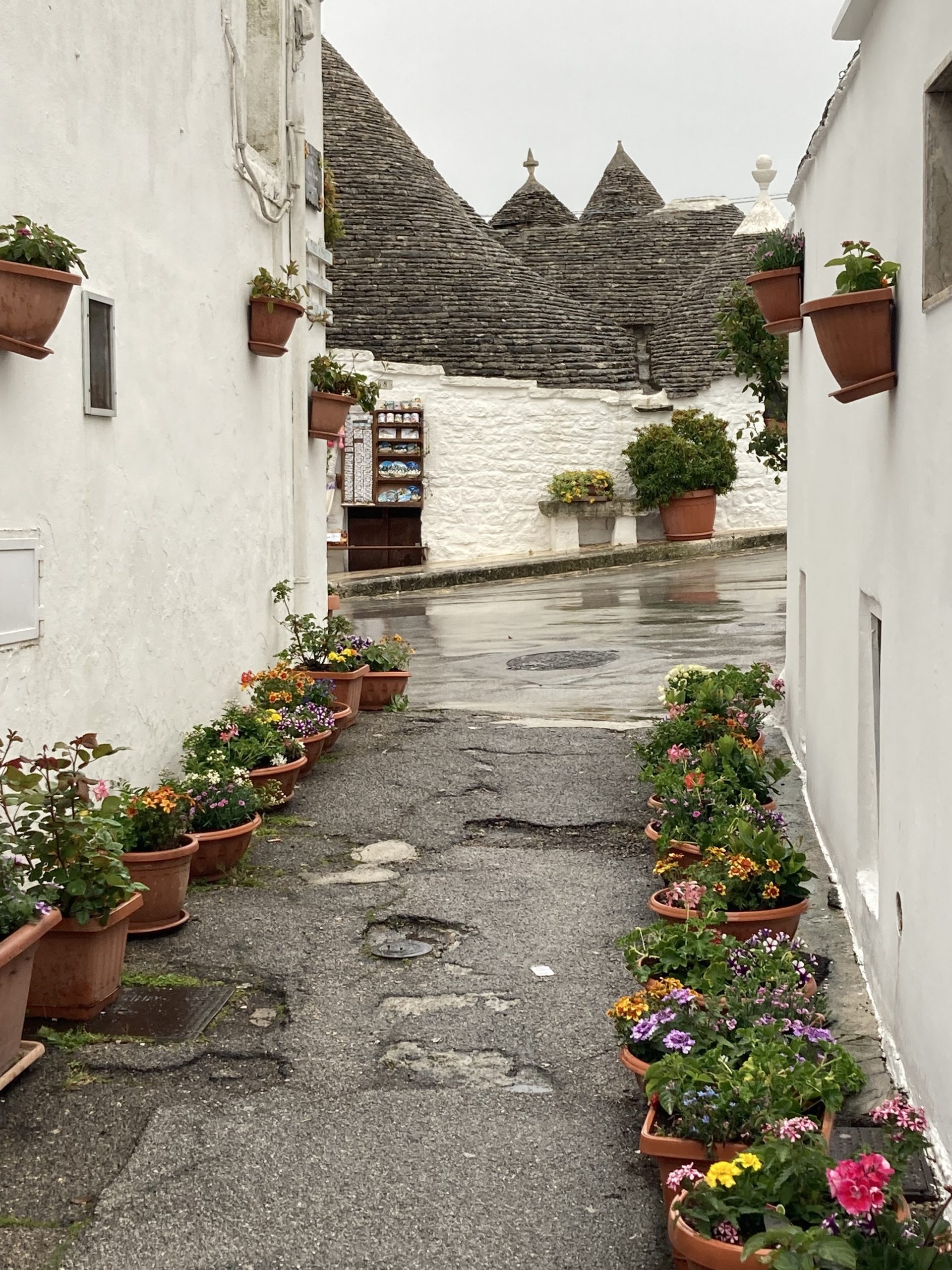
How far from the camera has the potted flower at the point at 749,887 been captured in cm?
505

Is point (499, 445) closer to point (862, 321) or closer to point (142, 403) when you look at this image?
point (142, 403)

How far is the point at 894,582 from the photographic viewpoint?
4.41m

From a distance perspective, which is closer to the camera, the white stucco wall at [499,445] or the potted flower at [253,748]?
the potted flower at [253,748]

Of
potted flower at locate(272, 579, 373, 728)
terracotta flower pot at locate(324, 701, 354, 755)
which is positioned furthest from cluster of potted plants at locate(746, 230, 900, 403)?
potted flower at locate(272, 579, 373, 728)

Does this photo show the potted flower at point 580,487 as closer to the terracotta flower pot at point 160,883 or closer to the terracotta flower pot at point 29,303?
the terracotta flower pot at point 160,883

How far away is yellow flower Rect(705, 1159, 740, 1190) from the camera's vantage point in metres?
3.05

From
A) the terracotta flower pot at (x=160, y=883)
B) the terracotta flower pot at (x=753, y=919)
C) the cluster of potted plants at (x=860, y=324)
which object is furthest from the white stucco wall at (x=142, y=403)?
the cluster of potted plants at (x=860, y=324)

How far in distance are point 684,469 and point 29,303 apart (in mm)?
21621

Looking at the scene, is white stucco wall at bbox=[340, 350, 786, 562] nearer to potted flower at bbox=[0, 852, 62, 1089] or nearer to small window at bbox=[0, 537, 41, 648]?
small window at bbox=[0, 537, 41, 648]

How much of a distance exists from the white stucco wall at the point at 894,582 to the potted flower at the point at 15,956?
255 centimetres

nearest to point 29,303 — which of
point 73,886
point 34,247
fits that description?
point 34,247

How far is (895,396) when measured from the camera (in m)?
4.36

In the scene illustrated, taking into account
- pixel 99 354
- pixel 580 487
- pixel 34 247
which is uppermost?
pixel 34 247

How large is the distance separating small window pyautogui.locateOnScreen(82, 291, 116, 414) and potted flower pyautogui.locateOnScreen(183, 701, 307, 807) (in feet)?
6.15
